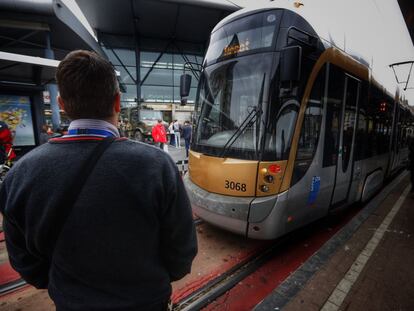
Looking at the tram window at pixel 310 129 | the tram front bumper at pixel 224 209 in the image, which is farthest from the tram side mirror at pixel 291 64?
the tram front bumper at pixel 224 209

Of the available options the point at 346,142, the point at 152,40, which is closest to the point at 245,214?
the point at 346,142

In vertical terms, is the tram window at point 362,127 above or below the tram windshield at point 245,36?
below

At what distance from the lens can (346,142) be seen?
4246 millimetres

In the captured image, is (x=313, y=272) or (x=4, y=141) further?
(x=4, y=141)

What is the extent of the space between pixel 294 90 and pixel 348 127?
5.77 ft

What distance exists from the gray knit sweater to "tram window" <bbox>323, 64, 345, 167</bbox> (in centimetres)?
330

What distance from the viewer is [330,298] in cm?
257

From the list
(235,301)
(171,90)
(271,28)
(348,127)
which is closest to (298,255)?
(235,301)

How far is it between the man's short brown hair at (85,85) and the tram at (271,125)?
2409mm

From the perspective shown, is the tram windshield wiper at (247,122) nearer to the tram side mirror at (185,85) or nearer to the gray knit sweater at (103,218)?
the tram side mirror at (185,85)

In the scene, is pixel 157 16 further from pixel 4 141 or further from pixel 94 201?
pixel 94 201

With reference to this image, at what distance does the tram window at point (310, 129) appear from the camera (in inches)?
131

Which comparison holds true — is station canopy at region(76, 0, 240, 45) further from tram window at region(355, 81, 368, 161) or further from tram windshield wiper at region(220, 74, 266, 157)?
tram windshield wiper at region(220, 74, 266, 157)

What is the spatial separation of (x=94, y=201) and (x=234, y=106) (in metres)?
2.86
